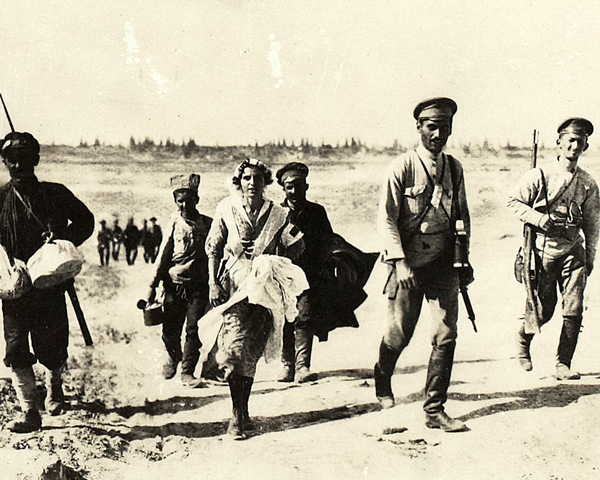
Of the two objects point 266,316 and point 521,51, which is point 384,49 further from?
point 266,316

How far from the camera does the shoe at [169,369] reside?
6534 millimetres

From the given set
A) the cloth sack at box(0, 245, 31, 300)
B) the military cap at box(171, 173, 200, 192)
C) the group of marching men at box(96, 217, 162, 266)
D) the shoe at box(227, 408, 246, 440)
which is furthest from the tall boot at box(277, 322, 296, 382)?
the group of marching men at box(96, 217, 162, 266)

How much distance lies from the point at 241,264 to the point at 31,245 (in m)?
1.71

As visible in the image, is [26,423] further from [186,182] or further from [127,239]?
[127,239]

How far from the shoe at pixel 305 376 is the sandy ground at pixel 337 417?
0.21 ft

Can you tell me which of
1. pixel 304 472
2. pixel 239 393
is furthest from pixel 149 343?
pixel 304 472

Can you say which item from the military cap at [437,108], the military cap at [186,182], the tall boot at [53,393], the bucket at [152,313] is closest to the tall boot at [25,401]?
the tall boot at [53,393]

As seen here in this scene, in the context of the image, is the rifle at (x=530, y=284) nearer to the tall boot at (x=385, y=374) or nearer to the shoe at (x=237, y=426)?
the tall boot at (x=385, y=374)

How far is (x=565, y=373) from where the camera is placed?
6.00 meters

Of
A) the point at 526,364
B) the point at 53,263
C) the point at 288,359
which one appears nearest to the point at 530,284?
the point at 526,364

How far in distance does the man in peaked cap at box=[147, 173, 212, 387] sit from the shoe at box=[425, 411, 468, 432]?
2167 mm

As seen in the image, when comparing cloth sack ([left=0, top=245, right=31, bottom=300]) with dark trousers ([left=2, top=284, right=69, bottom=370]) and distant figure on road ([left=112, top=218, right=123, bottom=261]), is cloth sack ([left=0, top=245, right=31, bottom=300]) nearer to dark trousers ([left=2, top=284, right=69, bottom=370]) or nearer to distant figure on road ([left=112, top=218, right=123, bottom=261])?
dark trousers ([left=2, top=284, right=69, bottom=370])

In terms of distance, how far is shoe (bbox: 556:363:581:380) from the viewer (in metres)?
5.98

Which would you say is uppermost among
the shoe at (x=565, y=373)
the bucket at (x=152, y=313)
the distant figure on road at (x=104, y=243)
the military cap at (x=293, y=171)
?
the military cap at (x=293, y=171)
